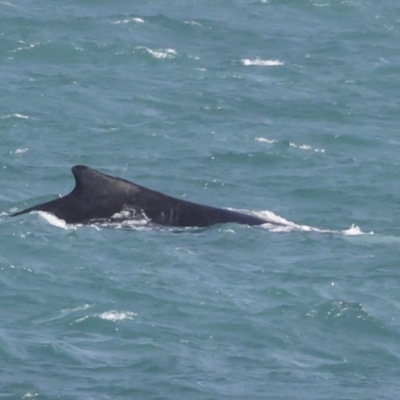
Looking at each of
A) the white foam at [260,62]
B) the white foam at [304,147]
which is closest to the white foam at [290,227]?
the white foam at [304,147]

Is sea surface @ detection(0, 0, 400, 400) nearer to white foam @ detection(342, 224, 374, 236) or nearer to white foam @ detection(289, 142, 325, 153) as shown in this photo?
white foam @ detection(342, 224, 374, 236)

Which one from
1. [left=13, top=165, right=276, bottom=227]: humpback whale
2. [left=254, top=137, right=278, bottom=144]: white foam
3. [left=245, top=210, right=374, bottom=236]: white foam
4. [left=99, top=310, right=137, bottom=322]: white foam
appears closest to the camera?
[left=99, top=310, right=137, bottom=322]: white foam

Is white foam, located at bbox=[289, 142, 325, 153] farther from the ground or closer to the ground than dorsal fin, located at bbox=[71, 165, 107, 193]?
closer to the ground

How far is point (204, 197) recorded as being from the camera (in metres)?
28.5

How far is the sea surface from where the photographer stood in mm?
17953

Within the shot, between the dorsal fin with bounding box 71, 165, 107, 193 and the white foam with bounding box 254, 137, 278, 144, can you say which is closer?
the dorsal fin with bounding box 71, 165, 107, 193

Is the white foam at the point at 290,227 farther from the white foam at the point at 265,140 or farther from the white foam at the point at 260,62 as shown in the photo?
the white foam at the point at 260,62

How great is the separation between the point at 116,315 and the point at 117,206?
4.98 metres

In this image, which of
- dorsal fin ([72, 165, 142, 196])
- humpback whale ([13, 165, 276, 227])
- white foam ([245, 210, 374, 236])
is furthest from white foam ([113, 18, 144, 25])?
dorsal fin ([72, 165, 142, 196])

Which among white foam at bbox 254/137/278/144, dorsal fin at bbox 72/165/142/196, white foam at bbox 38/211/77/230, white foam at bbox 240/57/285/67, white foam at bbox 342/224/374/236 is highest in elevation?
white foam at bbox 240/57/285/67

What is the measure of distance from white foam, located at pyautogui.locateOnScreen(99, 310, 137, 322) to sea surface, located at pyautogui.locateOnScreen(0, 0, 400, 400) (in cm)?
3

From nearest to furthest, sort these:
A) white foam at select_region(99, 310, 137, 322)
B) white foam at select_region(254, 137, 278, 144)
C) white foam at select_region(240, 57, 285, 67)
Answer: white foam at select_region(99, 310, 137, 322) < white foam at select_region(254, 137, 278, 144) < white foam at select_region(240, 57, 285, 67)

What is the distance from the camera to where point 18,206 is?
86.7 feet

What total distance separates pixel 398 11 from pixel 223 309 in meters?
40.6
